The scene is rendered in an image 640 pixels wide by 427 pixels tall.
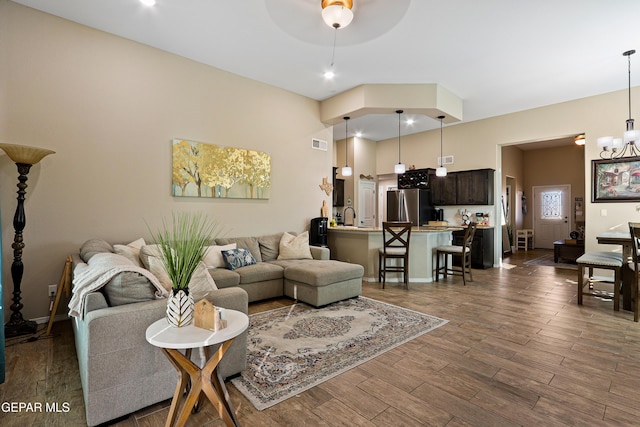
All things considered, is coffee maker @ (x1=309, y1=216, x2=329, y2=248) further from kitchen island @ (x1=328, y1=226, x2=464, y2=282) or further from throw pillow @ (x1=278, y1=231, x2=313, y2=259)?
throw pillow @ (x1=278, y1=231, x2=313, y2=259)

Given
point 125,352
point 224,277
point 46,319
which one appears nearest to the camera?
point 125,352

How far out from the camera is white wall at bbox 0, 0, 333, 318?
3.21m

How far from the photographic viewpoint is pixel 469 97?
5.70 meters

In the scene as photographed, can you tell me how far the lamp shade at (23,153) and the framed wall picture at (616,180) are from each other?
806 centimetres

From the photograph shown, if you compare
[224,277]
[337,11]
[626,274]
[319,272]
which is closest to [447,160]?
[626,274]

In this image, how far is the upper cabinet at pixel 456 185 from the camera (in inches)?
266

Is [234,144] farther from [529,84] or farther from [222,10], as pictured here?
[529,84]

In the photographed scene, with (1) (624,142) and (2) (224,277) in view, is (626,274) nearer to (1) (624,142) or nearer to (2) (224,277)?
(1) (624,142)

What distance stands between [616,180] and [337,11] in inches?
227

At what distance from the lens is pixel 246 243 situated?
4605 mm

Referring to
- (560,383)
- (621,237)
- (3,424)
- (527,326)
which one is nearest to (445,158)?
(621,237)

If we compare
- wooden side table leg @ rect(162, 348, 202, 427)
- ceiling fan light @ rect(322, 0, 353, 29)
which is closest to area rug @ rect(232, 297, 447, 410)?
wooden side table leg @ rect(162, 348, 202, 427)

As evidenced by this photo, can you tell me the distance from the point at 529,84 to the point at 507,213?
482 centimetres

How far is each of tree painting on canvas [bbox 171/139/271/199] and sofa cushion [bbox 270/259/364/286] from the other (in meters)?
1.44
